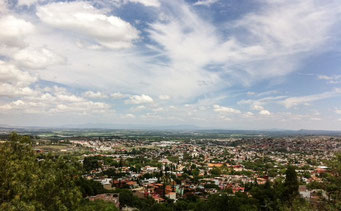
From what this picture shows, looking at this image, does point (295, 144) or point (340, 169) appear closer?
point (340, 169)

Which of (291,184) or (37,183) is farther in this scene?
(291,184)

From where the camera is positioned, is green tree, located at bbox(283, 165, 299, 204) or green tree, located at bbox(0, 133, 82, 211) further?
green tree, located at bbox(283, 165, 299, 204)

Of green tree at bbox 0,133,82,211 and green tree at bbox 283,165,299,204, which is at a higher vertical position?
green tree at bbox 0,133,82,211

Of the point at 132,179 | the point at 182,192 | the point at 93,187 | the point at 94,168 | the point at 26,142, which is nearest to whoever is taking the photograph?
Answer: the point at 26,142

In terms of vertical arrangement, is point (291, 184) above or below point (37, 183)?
below

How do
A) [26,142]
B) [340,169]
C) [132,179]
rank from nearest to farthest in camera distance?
[26,142] < [340,169] < [132,179]

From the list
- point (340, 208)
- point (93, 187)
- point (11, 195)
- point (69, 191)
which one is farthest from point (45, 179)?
point (93, 187)

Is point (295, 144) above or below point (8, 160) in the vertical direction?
below

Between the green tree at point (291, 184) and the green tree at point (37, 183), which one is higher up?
the green tree at point (37, 183)

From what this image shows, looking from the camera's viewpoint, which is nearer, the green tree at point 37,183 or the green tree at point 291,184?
the green tree at point 37,183

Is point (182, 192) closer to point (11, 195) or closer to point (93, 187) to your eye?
point (93, 187)

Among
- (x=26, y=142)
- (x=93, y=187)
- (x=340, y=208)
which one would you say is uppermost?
(x=26, y=142)
